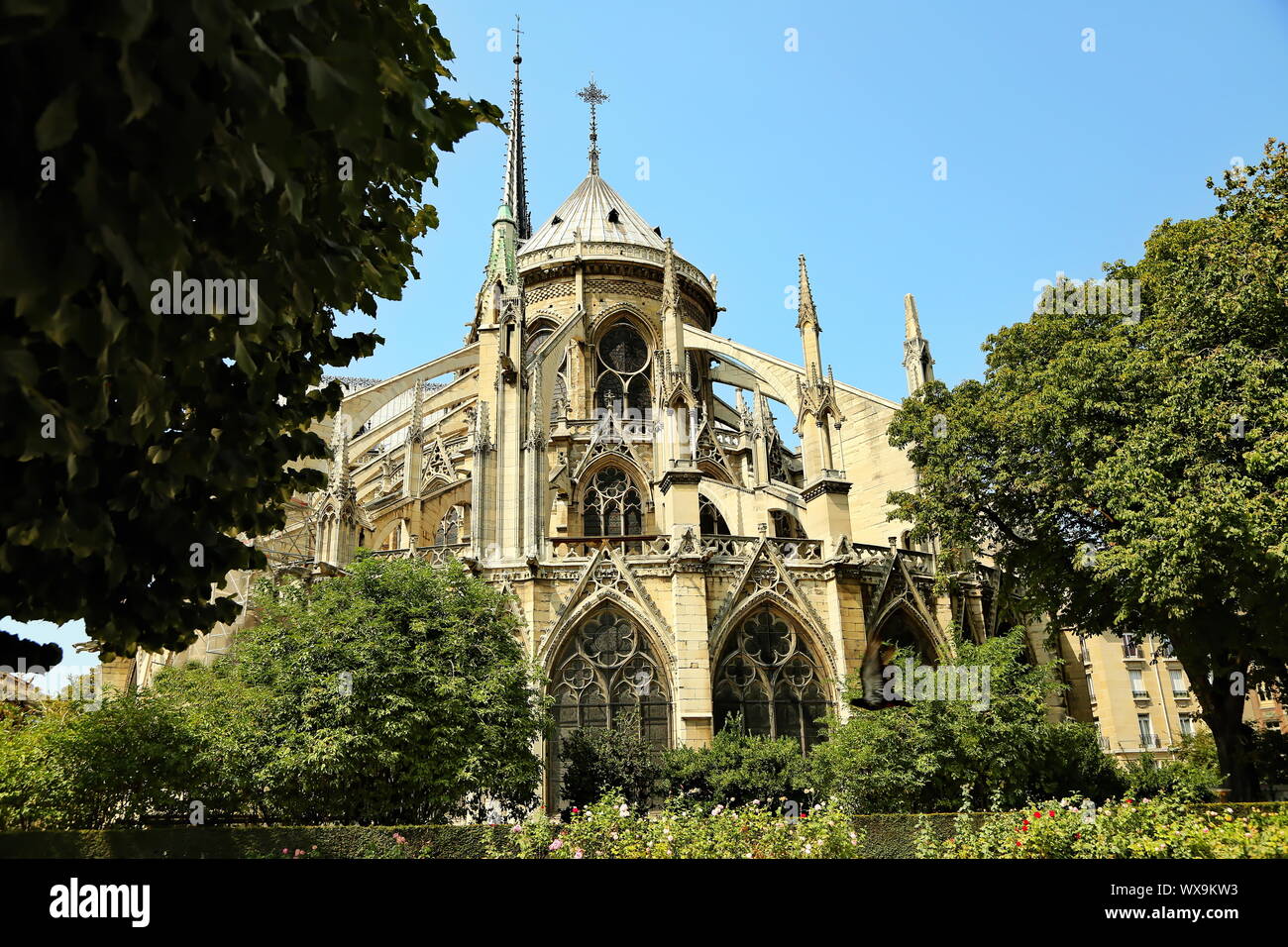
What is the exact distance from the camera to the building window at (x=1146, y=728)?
4003 centimetres

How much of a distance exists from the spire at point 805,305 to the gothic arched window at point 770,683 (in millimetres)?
9023

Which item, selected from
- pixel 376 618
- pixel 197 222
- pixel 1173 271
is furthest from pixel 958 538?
pixel 197 222

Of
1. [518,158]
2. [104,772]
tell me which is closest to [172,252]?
[104,772]

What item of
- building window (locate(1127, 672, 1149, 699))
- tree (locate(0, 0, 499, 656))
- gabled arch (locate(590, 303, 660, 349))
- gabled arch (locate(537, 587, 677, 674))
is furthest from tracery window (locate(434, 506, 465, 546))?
building window (locate(1127, 672, 1149, 699))

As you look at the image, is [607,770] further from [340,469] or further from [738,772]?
[340,469]

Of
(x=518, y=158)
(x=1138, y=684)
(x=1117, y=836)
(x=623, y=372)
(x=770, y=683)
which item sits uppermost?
(x=518, y=158)

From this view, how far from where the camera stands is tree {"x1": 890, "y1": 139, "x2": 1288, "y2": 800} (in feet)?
56.5

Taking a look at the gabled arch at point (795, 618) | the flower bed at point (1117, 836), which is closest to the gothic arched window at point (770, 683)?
the gabled arch at point (795, 618)

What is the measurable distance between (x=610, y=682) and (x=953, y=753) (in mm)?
8197

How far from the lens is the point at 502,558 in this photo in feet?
77.3

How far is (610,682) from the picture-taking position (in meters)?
22.7

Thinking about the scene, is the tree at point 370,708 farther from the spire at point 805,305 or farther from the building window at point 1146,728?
the building window at point 1146,728

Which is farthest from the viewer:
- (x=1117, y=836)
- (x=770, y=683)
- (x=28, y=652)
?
(x=770, y=683)

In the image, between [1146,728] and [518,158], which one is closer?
[1146,728]
